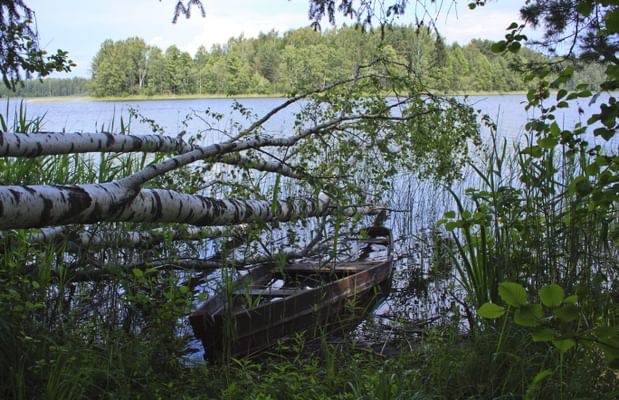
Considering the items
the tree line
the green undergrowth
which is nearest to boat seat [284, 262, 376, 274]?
the green undergrowth

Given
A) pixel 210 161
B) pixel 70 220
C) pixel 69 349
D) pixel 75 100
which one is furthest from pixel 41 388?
pixel 75 100

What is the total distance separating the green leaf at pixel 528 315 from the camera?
4.90 feet

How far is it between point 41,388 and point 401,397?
182 centimetres

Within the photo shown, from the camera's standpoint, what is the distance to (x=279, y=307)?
5.05 meters

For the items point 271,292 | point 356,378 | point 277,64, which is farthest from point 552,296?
point 277,64

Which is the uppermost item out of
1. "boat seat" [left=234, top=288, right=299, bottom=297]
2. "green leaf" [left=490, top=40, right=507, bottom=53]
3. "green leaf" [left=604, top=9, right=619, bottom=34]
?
"green leaf" [left=490, top=40, right=507, bottom=53]

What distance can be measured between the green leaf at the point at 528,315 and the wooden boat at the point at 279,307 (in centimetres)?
288

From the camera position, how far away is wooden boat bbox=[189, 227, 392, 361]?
4.52 meters

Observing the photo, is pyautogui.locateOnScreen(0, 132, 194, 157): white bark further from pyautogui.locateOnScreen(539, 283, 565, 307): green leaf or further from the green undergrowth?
pyautogui.locateOnScreen(539, 283, 565, 307): green leaf

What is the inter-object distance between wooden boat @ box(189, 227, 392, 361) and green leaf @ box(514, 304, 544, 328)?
2.88m

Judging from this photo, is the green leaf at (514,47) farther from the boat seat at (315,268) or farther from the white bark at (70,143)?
the boat seat at (315,268)

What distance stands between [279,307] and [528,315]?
3.69m

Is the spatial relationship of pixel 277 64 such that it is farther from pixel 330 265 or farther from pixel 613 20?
pixel 613 20

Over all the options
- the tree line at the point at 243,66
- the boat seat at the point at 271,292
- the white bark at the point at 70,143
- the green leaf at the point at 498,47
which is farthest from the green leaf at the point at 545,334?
the tree line at the point at 243,66
